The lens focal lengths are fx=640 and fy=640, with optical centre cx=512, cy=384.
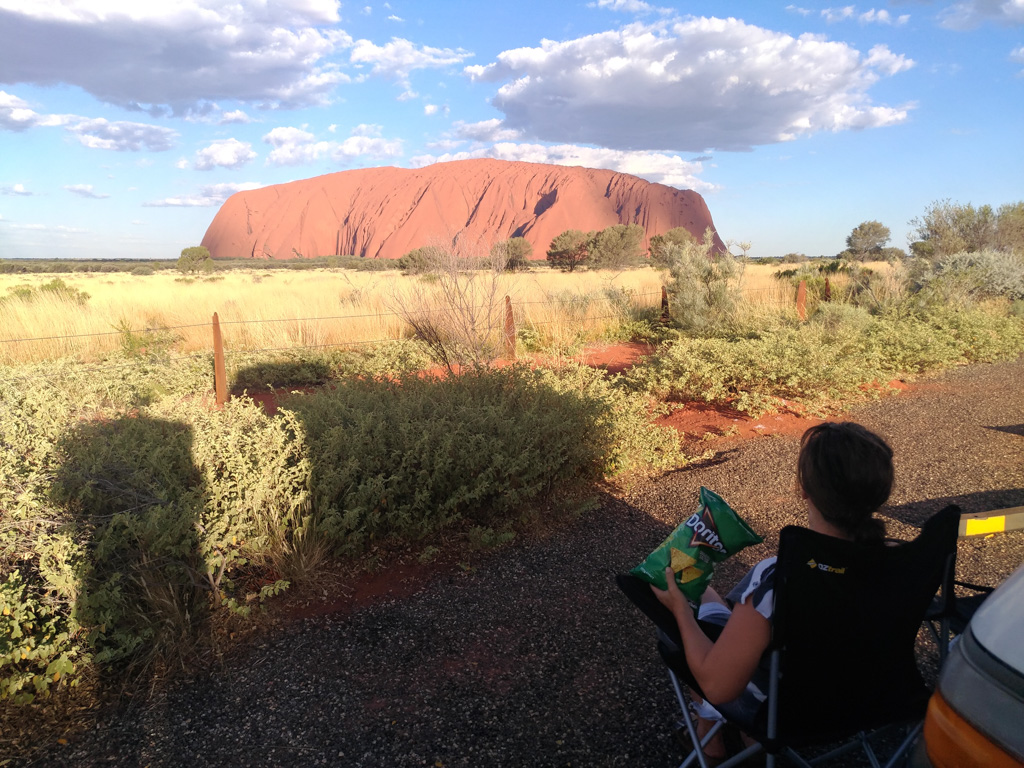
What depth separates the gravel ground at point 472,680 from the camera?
2.24 meters

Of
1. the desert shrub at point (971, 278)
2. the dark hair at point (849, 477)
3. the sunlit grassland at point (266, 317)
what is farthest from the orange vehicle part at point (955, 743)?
the desert shrub at point (971, 278)

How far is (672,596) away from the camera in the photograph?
178 cm

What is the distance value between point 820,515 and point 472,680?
63.0 inches

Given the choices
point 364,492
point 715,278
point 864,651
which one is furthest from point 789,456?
point 715,278

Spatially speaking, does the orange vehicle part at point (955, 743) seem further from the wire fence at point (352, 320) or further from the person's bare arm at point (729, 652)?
the wire fence at point (352, 320)

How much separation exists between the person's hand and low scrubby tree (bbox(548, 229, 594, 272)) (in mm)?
44960

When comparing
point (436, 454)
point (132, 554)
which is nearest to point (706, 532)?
point (436, 454)

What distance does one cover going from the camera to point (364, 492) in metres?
3.55

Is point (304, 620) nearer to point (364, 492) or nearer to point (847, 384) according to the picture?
point (364, 492)

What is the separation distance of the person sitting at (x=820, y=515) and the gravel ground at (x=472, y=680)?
76cm

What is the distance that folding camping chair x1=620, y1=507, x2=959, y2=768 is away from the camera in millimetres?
1539

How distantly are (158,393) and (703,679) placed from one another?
6736mm

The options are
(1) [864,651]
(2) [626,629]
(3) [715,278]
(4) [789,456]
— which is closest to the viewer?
(1) [864,651]

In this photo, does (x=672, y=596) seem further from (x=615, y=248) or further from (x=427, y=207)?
(x=427, y=207)
